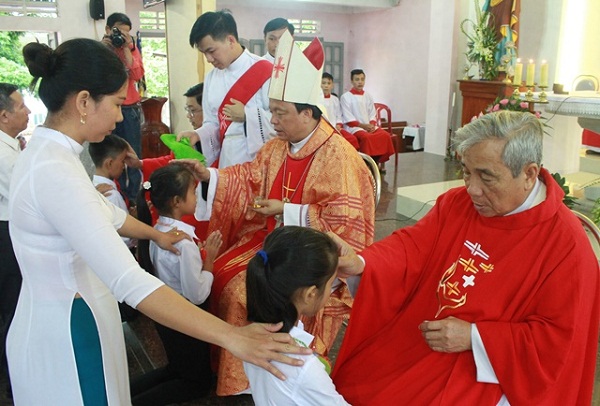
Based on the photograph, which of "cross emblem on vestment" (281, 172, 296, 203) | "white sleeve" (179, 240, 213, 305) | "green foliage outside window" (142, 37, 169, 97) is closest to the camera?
"white sleeve" (179, 240, 213, 305)

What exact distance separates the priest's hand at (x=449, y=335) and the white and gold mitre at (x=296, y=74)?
1.17 meters

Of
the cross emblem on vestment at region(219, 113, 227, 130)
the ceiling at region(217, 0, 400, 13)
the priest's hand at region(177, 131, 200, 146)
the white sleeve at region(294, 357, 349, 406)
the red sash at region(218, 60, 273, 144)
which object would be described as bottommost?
the white sleeve at region(294, 357, 349, 406)

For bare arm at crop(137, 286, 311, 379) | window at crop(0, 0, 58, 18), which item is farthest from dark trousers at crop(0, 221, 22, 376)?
window at crop(0, 0, 58, 18)

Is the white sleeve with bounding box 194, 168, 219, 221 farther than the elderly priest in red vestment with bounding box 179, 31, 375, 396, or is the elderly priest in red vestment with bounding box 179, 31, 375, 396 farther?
the white sleeve with bounding box 194, 168, 219, 221

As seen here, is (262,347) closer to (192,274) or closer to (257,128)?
(192,274)

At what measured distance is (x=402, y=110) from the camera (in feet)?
38.7

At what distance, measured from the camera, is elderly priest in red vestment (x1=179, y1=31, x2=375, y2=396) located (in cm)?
221

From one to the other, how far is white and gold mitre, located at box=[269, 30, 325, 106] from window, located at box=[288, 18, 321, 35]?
419 inches

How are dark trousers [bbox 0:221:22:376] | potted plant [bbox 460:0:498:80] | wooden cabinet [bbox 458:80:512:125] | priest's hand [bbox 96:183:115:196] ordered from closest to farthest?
dark trousers [bbox 0:221:22:376], priest's hand [bbox 96:183:115:196], wooden cabinet [bbox 458:80:512:125], potted plant [bbox 460:0:498:80]

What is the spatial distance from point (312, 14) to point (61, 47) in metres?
12.1

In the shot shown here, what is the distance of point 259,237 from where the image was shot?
8.51 feet

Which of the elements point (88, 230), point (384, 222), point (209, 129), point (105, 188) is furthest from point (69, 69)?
point (384, 222)

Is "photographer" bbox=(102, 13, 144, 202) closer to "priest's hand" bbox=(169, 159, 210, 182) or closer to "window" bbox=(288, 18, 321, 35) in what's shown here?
"priest's hand" bbox=(169, 159, 210, 182)

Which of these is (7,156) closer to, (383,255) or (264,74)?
(264,74)
